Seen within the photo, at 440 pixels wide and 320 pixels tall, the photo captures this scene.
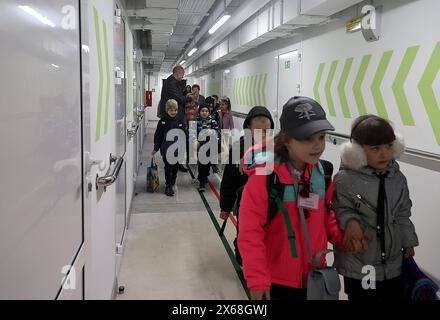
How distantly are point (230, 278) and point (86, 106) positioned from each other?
2.25 m

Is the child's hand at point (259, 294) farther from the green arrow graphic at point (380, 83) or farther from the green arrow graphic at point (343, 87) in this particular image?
the green arrow graphic at point (343, 87)

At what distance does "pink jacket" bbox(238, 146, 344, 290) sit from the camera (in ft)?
5.14

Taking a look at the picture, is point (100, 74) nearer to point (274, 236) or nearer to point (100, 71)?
point (100, 71)

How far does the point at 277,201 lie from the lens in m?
1.61

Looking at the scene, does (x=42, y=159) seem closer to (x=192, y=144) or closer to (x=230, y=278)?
(x=230, y=278)

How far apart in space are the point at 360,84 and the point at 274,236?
9.79ft

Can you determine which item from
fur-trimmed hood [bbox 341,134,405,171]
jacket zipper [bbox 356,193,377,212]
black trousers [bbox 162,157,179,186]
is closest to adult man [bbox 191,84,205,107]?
black trousers [bbox 162,157,179,186]

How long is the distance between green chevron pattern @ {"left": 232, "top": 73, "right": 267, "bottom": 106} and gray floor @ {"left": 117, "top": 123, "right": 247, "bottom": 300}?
3240 millimetres

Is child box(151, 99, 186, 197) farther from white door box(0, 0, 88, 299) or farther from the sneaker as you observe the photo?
white door box(0, 0, 88, 299)

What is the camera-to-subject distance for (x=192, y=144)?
725cm

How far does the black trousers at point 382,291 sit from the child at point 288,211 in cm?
43

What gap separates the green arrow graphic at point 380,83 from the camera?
3.73 m

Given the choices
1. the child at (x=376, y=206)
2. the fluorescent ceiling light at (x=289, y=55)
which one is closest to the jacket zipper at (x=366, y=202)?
the child at (x=376, y=206)
